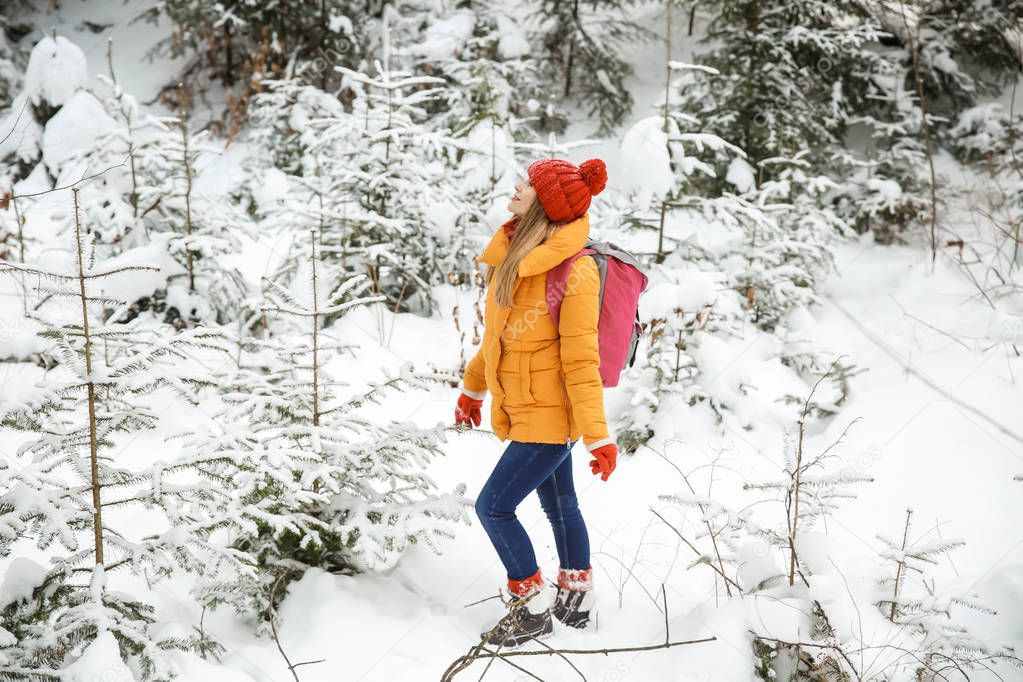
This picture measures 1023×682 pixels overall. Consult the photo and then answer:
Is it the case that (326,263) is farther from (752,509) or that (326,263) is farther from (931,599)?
(931,599)

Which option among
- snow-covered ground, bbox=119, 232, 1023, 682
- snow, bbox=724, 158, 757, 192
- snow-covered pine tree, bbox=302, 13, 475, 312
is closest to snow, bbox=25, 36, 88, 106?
snow-covered pine tree, bbox=302, 13, 475, 312

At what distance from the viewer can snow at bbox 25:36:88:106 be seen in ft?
22.1

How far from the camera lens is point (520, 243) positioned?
8.70 ft

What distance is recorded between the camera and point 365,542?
8.93 ft

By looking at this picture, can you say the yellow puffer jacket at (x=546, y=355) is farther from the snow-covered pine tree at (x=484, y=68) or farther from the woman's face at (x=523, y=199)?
the snow-covered pine tree at (x=484, y=68)

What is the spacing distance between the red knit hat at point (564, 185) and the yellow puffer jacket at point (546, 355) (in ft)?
0.18

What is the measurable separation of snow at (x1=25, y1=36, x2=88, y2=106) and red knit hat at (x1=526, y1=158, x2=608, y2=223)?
620 cm

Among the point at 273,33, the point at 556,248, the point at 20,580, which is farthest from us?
the point at 273,33

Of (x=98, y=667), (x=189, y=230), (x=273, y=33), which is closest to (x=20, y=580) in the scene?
(x=98, y=667)

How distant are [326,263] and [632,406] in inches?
99.8

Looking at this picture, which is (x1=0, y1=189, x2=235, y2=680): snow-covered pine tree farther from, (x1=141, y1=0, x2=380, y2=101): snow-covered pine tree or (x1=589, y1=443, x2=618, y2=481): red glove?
(x1=141, y1=0, x2=380, y2=101): snow-covered pine tree

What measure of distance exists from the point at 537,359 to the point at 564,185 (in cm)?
64

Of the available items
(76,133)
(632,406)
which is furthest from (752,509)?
(76,133)

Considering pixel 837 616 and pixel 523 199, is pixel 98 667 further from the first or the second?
pixel 837 616
